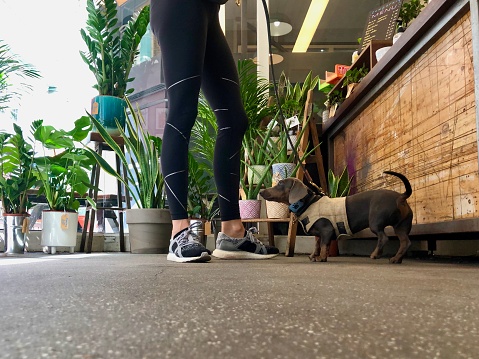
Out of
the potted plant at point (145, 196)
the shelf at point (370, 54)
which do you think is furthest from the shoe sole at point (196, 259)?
the shelf at point (370, 54)

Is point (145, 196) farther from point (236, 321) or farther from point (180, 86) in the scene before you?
point (236, 321)

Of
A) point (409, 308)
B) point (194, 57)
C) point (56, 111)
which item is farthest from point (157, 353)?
point (56, 111)

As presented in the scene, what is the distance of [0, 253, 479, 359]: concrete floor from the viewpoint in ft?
1.01

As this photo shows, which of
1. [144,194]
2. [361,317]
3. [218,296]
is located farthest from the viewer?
[144,194]

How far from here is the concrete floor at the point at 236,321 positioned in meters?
0.31

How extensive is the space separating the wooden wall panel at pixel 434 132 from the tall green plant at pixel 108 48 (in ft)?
4.88

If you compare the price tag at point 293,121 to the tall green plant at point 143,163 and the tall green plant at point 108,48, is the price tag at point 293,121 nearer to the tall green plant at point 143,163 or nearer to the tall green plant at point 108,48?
the tall green plant at point 143,163

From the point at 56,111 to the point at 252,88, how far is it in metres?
1.22

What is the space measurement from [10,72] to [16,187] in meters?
0.82

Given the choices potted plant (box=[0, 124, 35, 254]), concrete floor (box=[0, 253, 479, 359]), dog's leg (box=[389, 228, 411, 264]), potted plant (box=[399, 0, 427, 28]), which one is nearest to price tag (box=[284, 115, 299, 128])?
potted plant (box=[399, 0, 427, 28])

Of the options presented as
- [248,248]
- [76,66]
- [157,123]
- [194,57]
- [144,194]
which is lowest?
[248,248]

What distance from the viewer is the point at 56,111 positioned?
286 centimetres

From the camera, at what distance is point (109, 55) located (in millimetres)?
2812

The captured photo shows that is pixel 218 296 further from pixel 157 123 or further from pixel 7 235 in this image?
pixel 157 123
